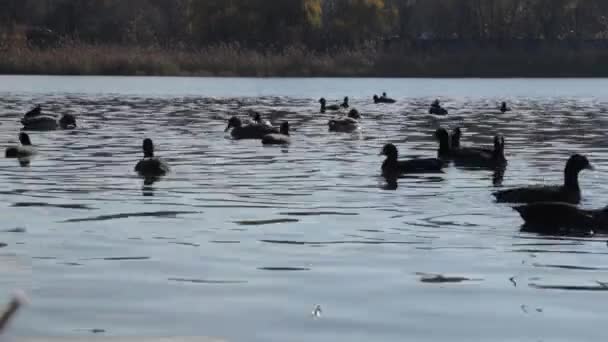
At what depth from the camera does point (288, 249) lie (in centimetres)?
1254

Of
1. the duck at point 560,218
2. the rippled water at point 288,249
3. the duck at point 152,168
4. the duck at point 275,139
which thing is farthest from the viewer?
the duck at point 275,139

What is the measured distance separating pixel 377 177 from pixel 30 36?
6957 cm

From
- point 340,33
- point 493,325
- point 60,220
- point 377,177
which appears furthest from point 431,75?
point 493,325

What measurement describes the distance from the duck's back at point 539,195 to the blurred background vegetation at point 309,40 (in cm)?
5709

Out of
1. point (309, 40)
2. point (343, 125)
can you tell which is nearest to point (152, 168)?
point (343, 125)

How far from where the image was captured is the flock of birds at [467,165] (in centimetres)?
1393

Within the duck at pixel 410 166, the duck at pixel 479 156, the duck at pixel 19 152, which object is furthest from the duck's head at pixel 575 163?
the duck at pixel 19 152

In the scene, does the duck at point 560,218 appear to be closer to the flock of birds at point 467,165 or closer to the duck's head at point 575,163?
the flock of birds at point 467,165

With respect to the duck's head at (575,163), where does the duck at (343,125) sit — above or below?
below

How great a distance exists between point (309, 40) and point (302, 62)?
12.1m

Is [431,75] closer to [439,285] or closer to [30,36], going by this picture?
[30,36]

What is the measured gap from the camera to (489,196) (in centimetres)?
1766

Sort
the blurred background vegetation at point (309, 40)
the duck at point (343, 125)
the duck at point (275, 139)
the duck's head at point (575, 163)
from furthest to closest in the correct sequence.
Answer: the blurred background vegetation at point (309, 40), the duck at point (343, 125), the duck at point (275, 139), the duck's head at point (575, 163)

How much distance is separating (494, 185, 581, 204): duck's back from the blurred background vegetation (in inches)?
2248
